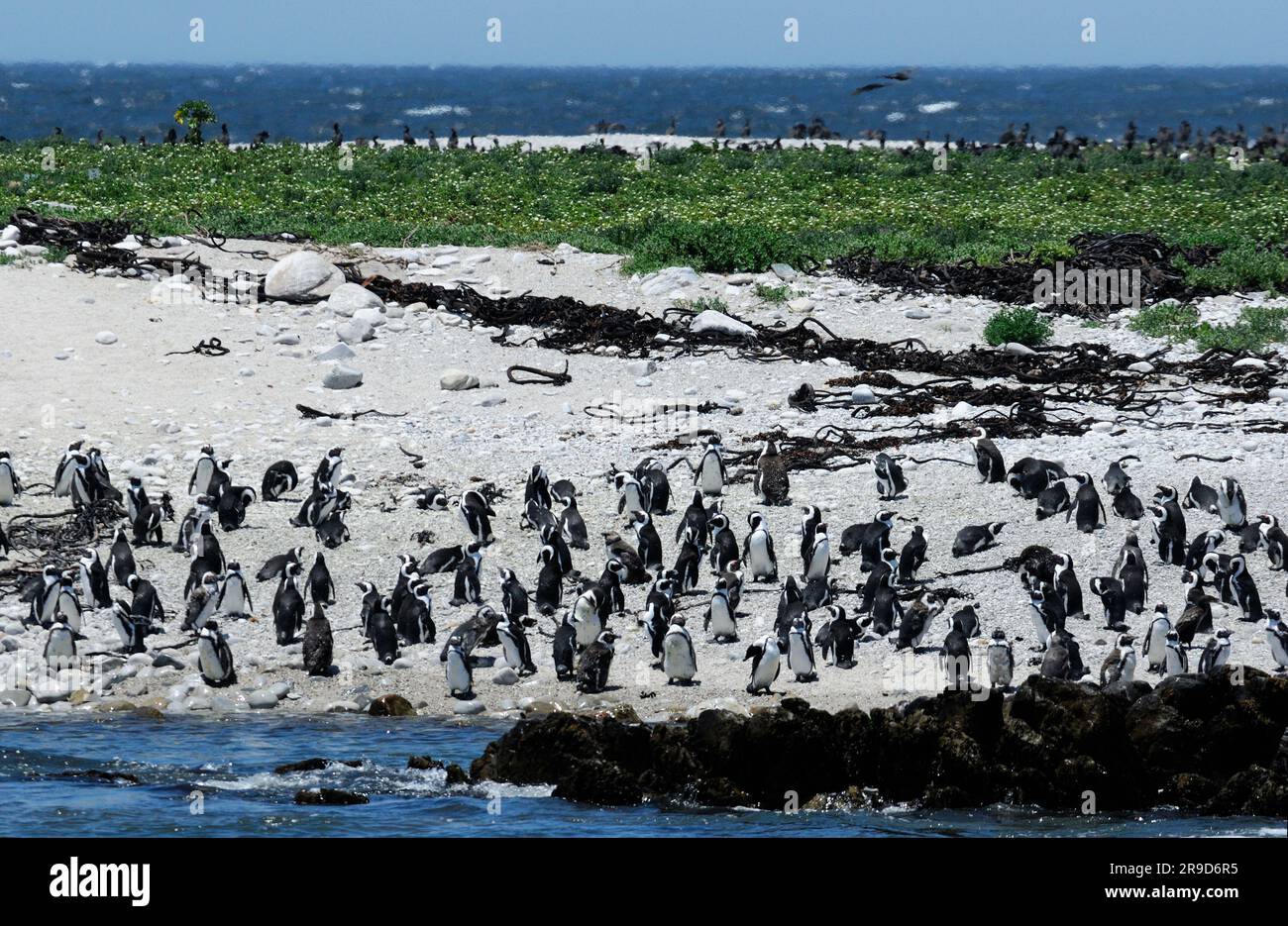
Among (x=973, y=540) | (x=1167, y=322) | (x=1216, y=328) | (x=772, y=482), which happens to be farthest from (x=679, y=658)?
(x=1167, y=322)

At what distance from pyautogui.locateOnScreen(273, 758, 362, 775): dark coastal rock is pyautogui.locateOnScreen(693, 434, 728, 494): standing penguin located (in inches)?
200

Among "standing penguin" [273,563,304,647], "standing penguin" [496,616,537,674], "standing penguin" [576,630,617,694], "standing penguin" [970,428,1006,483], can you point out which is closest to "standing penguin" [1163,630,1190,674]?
"standing penguin" [970,428,1006,483]

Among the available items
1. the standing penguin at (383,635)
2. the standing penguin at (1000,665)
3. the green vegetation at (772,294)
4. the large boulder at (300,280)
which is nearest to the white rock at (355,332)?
the large boulder at (300,280)

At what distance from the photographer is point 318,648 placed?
1126 centimetres

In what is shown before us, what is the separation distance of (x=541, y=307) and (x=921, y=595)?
27.8 ft

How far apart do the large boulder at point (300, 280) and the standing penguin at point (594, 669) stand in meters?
9.64

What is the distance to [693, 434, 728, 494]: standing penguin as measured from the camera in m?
14.1

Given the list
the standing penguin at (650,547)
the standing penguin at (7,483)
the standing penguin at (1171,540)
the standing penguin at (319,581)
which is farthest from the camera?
the standing penguin at (7,483)

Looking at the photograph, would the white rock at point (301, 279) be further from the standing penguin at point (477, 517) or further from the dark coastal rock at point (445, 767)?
the dark coastal rock at point (445, 767)

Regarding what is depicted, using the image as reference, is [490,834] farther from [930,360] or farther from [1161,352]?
[1161,352]

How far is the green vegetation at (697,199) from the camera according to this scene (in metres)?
22.8

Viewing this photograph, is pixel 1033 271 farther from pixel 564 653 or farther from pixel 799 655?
pixel 564 653

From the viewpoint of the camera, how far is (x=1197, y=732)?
9156 millimetres
